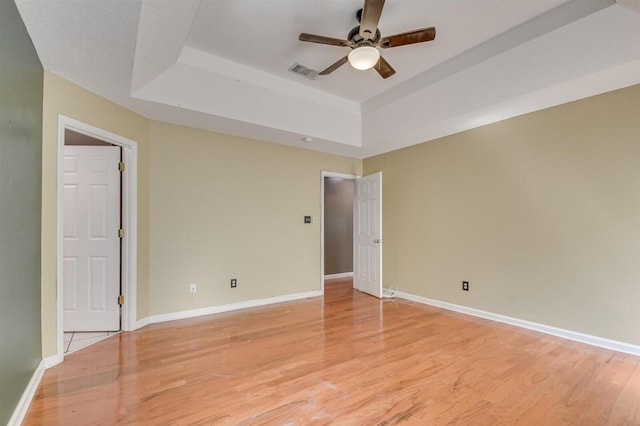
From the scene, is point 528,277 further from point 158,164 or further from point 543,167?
point 158,164

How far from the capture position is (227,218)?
13.4 ft

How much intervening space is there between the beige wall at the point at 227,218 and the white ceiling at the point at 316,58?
1.18 ft

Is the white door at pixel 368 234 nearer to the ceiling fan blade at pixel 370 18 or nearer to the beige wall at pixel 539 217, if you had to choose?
the beige wall at pixel 539 217

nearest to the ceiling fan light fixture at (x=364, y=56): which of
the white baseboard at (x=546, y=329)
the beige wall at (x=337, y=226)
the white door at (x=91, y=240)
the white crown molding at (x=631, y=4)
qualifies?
the white crown molding at (x=631, y=4)

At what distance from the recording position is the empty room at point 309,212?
6.46 feet

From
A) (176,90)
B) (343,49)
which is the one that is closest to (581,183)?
(343,49)

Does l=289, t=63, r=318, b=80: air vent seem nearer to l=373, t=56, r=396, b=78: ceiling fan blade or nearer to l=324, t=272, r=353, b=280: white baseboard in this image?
l=373, t=56, r=396, b=78: ceiling fan blade

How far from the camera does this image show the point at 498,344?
9.57ft

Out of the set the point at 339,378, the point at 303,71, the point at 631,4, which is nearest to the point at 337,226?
the point at 303,71

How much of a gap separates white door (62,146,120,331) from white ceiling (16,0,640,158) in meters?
0.81

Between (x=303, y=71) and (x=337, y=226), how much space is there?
365cm

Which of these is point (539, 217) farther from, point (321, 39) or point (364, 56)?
point (321, 39)

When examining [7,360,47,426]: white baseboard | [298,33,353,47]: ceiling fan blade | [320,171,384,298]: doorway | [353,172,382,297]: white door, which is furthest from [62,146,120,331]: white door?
[353,172,382,297]: white door

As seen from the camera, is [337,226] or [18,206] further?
[337,226]
